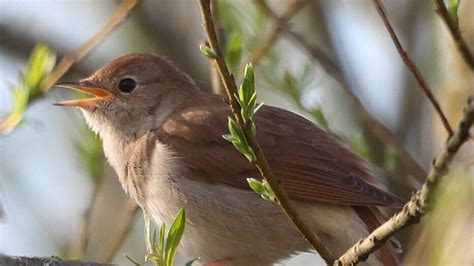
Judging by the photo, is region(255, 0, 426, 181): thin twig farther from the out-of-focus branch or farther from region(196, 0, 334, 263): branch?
region(196, 0, 334, 263): branch

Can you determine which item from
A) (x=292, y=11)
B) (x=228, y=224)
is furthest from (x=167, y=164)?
(x=292, y=11)

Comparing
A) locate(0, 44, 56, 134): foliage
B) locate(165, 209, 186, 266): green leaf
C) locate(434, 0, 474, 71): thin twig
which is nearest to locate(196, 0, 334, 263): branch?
locate(165, 209, 186, 266): green leaf

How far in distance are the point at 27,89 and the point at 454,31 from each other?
2215 millimetres

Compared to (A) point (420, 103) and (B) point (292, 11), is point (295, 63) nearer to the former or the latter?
(B) point (292, 11)

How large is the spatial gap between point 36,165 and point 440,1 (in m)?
5.83

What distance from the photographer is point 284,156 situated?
5105 millimetres

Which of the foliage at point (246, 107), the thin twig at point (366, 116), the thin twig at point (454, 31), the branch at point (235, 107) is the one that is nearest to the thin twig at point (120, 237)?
the thin twig at point (366, 116)

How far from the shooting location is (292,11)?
20.4 feet

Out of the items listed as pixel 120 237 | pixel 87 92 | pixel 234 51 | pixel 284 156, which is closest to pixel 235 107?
pixel 234 51

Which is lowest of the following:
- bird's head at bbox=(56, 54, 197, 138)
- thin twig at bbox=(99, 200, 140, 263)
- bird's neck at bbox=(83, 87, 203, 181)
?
thin twig at bbox=(99, 200, 140, 263)

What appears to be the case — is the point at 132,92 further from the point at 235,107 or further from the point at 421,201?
the point at 421,201

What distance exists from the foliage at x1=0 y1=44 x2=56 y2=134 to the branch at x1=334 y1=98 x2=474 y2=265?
1.83 metres

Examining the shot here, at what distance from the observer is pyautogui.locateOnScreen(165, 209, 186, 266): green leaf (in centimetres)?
345

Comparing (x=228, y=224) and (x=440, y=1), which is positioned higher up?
(x=440, y=1)
